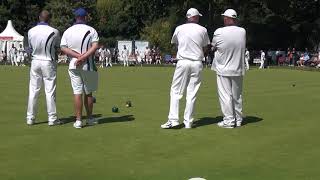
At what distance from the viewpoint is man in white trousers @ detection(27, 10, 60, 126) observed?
40.2ft

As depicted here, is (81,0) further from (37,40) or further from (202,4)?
(37,40)

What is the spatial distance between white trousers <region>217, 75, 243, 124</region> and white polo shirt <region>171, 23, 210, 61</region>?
0.69m

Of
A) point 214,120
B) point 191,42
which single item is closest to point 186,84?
point 191,42

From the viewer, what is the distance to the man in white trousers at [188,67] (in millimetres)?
11961

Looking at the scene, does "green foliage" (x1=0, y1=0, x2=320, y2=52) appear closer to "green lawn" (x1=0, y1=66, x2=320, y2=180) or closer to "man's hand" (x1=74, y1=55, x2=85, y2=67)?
"green lawn" (x1=0, y1=66, x2=320, y2=180)

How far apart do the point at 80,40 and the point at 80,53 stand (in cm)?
25

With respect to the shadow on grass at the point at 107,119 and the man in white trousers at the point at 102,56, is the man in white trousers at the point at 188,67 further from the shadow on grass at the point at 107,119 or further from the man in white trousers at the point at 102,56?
the man in white trousers at the point at 102,56

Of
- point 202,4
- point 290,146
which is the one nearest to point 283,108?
point 290,146

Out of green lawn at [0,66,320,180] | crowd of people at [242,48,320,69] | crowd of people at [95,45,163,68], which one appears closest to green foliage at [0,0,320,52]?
crowd of people at [242,48,320,69]

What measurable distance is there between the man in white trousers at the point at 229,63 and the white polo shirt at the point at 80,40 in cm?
239

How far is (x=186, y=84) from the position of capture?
12.1 meters

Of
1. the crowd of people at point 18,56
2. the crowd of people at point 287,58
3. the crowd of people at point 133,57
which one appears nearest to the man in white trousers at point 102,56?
the crowd of people at point 133,57

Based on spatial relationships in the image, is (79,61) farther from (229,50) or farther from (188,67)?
(229,50)

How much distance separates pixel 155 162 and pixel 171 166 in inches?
14.1
